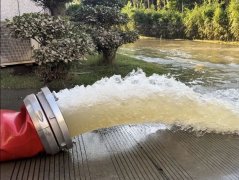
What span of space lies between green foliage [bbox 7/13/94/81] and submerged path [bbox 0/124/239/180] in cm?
157

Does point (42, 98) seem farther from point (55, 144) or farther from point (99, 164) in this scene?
point (99, 164)

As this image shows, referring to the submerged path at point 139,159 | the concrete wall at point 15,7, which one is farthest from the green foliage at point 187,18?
the submerged path at point 139,159

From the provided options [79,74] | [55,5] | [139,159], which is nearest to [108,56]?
[79,74]

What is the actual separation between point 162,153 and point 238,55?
427 centimetres

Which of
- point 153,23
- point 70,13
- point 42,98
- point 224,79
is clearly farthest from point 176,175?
point 153,23

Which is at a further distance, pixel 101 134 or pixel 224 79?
pixel 224 79

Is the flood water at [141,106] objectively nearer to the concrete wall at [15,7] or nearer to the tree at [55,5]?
the concrete wall at [15,7]

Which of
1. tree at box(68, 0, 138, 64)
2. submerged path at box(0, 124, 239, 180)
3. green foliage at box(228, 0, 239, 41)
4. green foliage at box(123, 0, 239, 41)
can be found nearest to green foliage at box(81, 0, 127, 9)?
green foliage at box(123, 0, 239, 41)

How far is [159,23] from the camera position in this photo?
6.66m

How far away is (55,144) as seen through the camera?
2.18 m

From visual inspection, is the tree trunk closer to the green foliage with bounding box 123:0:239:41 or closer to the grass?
the grass

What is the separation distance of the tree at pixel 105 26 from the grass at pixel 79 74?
10.0 inches

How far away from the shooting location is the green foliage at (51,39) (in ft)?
13.5

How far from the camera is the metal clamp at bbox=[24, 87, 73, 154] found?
2080 mm
